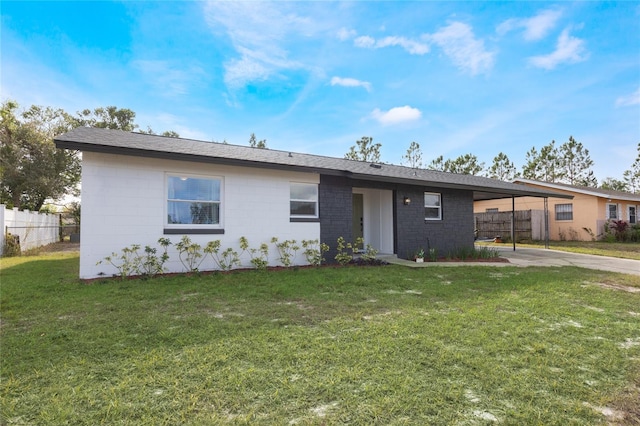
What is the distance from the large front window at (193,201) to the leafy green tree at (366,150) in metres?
26.0

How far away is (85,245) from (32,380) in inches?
206

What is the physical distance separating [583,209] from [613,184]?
35.2 m

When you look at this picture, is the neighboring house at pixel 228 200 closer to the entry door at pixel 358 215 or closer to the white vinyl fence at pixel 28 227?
the entry door at pixel 358 215

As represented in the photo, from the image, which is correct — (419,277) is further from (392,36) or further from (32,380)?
(392,36)

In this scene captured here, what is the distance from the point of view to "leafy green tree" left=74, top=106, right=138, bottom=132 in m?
26.7

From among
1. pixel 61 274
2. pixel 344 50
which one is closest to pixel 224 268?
pixel 61 274

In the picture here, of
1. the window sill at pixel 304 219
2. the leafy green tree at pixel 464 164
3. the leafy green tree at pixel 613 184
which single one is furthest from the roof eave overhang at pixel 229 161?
the leafy green tree at pixel 613 184

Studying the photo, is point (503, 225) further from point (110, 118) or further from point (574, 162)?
point (110, 118)

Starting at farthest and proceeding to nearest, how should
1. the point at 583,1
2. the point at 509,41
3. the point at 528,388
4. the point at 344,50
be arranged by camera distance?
the point at 344,50, the point at 509,41, the point at 583,1, the point at 528,388

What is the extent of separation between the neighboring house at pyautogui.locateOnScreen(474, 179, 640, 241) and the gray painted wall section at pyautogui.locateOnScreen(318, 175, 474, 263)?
1155 centimetres

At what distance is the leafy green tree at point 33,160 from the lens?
20.0 m

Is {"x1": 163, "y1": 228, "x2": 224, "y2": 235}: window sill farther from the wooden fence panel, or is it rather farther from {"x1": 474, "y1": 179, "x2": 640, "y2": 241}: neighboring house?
{"x1": 474, "y1": 179, "x2": 640, "y2": 241}: neighboring house

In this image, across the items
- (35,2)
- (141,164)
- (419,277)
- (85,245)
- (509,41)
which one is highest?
(509,41)

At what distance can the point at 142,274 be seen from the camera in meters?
7.33
